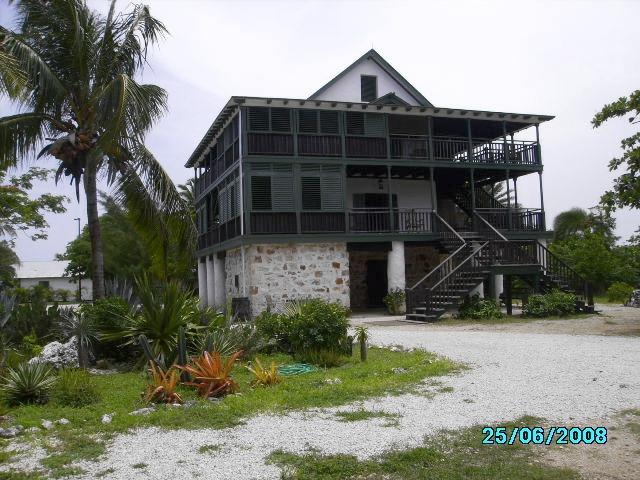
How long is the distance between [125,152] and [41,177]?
13091 mm

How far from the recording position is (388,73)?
2467cm

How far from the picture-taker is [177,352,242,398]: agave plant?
7.94 meters

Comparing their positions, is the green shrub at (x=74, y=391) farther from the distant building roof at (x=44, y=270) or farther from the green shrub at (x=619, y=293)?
the distant building roof at (x=44, y=270)

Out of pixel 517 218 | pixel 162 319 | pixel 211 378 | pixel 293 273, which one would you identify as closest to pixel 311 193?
pixel 293 273

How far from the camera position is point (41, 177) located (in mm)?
24266

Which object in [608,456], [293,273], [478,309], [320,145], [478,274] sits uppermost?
[320,145]

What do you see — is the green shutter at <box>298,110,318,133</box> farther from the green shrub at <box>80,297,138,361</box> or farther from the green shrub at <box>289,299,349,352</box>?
the green shrub at <box>80,297,138,361</box>

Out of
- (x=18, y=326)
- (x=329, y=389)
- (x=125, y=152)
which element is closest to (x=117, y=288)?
(x=18, y=326)

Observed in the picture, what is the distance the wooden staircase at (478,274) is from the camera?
18.1m

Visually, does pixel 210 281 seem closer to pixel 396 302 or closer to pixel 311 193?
pixel 311 193

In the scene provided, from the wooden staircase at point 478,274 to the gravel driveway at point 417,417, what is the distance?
7.51 m

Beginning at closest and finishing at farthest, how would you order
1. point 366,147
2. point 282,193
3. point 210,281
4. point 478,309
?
point 478,309, point 282,193, point 366,147, point 210,281

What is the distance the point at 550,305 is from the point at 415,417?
43.1 feet

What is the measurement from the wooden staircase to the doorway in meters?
3.95
